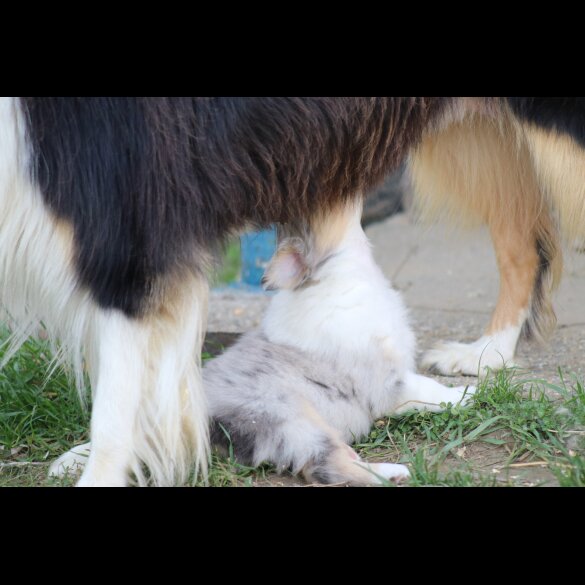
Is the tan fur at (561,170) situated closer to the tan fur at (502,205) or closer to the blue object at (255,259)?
the tan fur at (502,205)

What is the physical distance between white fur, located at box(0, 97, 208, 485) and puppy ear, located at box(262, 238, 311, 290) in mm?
495

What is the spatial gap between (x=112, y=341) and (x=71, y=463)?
658 mm

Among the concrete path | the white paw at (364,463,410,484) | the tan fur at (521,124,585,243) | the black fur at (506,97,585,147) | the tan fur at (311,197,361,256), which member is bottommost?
the concrete path

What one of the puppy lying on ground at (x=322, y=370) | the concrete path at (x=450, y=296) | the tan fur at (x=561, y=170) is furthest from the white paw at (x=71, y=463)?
the tan fur at (x=561, y=170)

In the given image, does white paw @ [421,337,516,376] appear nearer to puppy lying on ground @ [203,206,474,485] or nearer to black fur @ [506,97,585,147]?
puppy lying on ground @ [203,206,474,485]

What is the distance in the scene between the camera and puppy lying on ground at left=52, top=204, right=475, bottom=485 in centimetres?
320

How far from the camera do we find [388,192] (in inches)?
281

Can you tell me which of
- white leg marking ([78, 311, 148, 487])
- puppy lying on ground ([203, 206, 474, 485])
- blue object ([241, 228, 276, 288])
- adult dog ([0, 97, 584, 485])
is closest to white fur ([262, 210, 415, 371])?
puppy lying on ground ([203, 206, 474, 485])

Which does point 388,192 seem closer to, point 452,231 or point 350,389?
point 452,231

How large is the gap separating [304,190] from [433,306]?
2.50 metres

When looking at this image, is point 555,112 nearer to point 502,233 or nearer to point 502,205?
point 502,205

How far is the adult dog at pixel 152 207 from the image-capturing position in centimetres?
292

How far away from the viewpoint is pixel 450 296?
5.86 meters

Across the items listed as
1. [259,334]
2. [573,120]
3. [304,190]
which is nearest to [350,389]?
[259,334]
